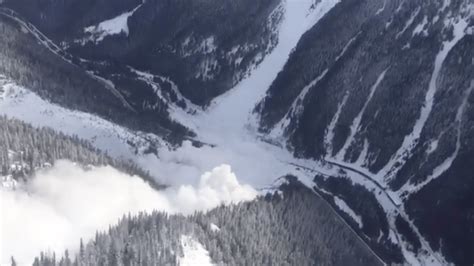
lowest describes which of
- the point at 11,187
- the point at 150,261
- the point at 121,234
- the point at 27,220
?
the point at 150,261

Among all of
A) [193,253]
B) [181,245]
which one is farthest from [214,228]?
[181,245]

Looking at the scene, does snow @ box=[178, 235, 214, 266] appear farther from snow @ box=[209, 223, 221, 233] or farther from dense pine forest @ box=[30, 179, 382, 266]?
snow @ box=[209, 223, 221, 233]

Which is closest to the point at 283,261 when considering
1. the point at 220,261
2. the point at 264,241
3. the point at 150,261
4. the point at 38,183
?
the point at 264,241

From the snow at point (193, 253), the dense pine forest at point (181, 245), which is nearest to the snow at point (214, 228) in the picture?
the dense pine forest at point (181, 245)

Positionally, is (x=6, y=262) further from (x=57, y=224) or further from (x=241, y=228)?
(x=241, y=228)

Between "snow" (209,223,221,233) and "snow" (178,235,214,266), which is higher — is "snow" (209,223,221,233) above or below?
above

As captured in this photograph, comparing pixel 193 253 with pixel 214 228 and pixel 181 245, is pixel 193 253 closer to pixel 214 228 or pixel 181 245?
pixel 181 245

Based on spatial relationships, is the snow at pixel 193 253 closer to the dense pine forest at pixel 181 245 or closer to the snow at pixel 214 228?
the dense pine forest at pixel 181 245

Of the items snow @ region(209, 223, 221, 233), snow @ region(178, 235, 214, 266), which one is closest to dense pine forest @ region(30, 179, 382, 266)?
snow @ region(209, 223, 221, 233)
